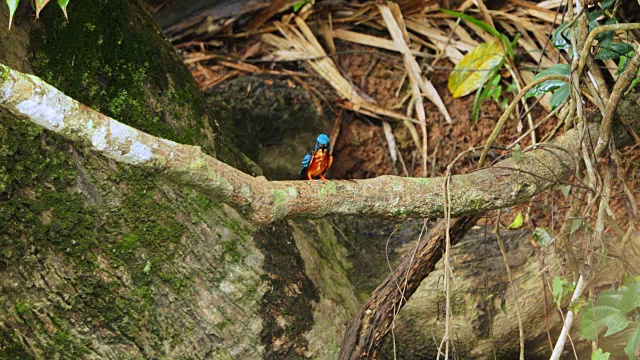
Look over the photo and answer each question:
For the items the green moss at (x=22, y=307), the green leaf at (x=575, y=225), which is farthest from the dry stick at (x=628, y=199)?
the green moss at (x=22, y=307)

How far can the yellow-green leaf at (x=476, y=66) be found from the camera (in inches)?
172

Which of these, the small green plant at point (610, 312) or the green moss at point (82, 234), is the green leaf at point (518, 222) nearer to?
the small green plant at point (610, 312)

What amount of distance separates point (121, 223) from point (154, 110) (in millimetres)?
521

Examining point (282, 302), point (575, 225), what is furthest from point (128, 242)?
point (575, 225)

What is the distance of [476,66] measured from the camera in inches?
173

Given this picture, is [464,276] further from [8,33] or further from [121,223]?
[8,33]

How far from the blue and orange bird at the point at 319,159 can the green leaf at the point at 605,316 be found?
1.68 metres

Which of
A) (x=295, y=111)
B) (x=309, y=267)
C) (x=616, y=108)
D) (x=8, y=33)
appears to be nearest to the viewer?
(x=8, y=33)

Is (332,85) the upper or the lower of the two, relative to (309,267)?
upper

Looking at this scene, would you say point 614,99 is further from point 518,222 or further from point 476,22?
point 476,22

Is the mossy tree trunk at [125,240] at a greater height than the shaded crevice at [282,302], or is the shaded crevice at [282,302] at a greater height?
the mossy tree trunk at [125,240]

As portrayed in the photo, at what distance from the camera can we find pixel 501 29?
4566mm

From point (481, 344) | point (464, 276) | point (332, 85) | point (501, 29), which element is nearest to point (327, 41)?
point (332, 85)

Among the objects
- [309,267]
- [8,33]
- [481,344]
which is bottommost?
[481,344]
